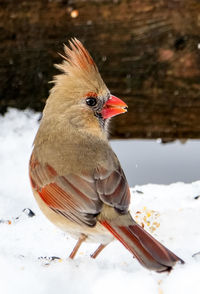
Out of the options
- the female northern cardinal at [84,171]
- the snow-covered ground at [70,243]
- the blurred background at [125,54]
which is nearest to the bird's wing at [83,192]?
the female northern cardinal at [84,171]

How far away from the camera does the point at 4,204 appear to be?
157 inches

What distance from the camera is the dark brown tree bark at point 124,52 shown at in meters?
4.21

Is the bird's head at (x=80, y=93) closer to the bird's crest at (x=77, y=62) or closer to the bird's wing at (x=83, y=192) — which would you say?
the bird's crest at (x=77, y=62)

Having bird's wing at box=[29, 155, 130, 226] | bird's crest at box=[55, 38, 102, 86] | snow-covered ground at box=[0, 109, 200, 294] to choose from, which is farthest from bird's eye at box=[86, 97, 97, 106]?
snow-covered ground at box=[0, 109, 200, 294]

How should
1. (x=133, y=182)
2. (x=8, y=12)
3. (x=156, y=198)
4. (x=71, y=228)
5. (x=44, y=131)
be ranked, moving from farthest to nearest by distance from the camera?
(x=133, y=182), (x=8, y=12), (x=156, y=198), (x=44, y=131), (x=71, y=228)

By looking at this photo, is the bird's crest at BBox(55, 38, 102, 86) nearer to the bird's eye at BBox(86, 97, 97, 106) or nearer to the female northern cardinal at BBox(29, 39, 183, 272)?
the female northern cardinal at BBox(29, 39, 183, 272)

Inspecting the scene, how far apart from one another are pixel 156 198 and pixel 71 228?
893mm

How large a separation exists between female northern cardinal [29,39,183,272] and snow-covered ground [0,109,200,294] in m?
0.10

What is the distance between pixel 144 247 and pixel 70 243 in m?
0.74

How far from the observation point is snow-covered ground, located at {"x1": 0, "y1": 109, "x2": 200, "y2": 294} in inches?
107

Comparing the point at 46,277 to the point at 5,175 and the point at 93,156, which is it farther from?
the point at 5,175

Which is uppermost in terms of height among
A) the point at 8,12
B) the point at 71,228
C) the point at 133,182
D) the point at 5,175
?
the point at 8,12

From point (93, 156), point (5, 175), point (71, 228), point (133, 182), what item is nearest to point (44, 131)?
point (93, 156)

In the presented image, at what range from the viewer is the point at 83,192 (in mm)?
3090
